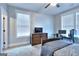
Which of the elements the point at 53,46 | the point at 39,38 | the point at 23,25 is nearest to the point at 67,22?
the point at 53,46

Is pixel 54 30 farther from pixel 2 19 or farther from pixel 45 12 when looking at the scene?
pixel 2 19

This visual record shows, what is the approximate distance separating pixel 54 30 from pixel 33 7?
72cm

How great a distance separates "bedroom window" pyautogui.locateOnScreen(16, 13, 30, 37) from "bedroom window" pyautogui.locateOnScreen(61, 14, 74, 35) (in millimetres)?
828

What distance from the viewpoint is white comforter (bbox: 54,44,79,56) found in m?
1.86

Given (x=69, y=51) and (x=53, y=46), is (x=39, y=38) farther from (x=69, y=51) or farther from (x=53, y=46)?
(x=69, y=51)

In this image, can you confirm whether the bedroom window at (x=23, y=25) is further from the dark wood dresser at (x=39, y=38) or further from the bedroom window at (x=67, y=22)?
the bedroom window at (x=67, y=22)

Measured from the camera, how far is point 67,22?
2271 millimetres

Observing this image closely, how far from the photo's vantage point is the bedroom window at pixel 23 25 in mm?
2312

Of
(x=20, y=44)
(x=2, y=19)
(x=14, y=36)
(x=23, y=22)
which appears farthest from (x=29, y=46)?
(x=2, y=19)

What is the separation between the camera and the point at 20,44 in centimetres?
231

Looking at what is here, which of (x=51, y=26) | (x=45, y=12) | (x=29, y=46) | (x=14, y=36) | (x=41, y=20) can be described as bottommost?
(x=29, y=46)

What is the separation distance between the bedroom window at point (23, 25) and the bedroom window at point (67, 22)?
32.6 inches

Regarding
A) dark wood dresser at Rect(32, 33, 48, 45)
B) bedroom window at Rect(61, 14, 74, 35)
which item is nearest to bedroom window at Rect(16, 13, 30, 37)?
dark wood dresser at Rect(32, 33, 48, 45)

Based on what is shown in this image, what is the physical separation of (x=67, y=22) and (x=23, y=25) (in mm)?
1042
